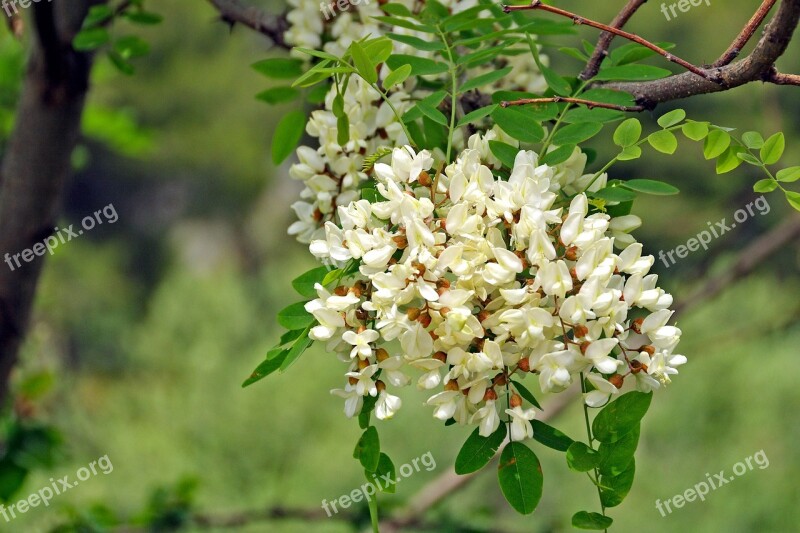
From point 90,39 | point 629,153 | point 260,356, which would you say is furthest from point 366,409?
point 260,356

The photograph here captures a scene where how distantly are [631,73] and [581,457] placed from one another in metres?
0.28

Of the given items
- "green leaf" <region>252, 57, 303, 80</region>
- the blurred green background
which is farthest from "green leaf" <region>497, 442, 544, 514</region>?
the blurred green background

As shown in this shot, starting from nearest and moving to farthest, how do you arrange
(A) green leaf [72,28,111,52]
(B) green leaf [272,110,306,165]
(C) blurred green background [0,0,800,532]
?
(B) green leaf [272,110,306,165] < (A) green leaf [72,28,111,52] < (C) blurred green background [0,0,800,532]

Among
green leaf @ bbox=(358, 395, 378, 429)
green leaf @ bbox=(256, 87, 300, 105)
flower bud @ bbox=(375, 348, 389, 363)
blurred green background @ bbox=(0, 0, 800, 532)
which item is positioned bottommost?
blurred green background @ bbox=(0, 0, 800, 532)

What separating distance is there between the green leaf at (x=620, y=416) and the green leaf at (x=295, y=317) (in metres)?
0.19

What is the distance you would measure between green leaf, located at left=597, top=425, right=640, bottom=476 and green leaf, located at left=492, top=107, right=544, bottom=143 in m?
0.19

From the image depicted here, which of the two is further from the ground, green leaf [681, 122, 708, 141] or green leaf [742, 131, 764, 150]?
green leaf [681, 122, 708, 141]

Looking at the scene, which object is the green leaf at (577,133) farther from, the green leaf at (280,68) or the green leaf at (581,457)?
the green leaf at (280,68)

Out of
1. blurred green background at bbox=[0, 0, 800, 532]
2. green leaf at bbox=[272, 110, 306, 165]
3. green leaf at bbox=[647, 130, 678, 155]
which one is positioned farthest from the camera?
blurred green background at bbox=[0, 0, 800, 532]

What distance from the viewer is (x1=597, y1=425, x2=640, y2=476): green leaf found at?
1.65 feet

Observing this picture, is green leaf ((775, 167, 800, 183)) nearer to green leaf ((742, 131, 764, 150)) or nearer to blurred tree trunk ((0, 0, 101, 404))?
green leaf ((742, 131, 764, 150))

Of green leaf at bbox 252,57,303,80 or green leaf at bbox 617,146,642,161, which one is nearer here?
green leaf at bbox 617,146,642,161

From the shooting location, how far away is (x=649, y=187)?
1.78ft

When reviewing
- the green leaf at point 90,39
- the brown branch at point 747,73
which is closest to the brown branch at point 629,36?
the brown branch at point 747,73
